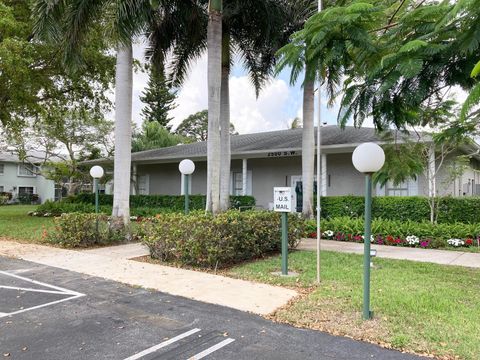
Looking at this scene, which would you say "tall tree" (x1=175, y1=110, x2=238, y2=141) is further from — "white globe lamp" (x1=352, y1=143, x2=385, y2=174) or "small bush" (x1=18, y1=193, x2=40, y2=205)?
"white globe lamp" (x1=352, y1=143, x2=385, y2=174)

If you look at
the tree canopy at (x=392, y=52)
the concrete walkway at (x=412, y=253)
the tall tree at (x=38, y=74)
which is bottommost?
the concrete walkway at (x=412, y=253)

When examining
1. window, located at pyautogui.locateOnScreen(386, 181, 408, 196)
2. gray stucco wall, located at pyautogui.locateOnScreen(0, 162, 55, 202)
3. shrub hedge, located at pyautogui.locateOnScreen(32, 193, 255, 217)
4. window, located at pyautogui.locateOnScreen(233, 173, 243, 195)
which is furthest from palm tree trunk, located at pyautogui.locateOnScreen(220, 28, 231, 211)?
gray stucco wall, located at pyautogui.locateOnScreen(0, 162, 55, 202)

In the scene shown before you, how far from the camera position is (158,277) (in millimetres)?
7363

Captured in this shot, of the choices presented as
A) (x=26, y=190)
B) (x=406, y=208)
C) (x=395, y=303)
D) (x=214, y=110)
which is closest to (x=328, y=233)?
(x=406, y=208)

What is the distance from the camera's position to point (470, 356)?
386cm

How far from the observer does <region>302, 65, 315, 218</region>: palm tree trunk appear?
13.7 m

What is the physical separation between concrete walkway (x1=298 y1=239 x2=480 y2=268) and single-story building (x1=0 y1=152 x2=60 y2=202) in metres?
32.8

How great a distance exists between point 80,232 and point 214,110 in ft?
16.1

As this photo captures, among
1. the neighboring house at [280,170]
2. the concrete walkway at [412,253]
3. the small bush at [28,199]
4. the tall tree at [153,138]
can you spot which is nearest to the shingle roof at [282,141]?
the neighboring house at [280,170]

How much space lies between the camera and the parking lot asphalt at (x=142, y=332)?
405 cm

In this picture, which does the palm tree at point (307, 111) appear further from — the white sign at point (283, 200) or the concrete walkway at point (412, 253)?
the white sign at point (283, 200)

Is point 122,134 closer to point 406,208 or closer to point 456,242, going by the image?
point 406,208

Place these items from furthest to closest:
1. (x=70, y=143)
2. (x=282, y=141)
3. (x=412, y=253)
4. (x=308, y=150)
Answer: (x=70, y=143), (x=282, y=141), (x=308, y=150), (x=412, y=253)

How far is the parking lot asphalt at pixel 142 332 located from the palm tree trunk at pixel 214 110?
4.63m
